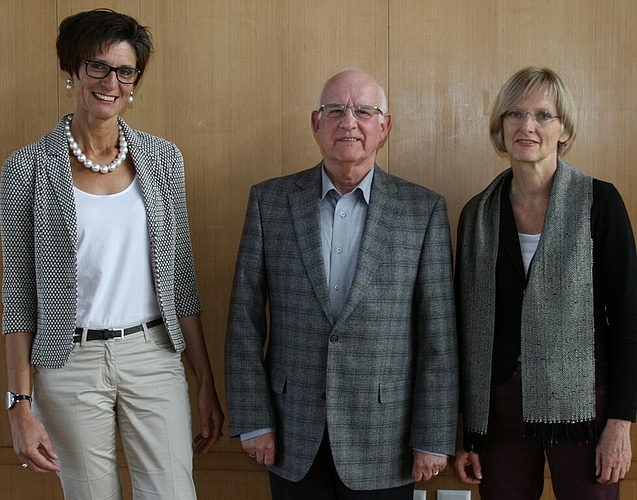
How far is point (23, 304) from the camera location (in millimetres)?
1822

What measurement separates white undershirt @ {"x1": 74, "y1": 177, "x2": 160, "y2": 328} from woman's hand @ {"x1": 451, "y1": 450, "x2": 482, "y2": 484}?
0.96m

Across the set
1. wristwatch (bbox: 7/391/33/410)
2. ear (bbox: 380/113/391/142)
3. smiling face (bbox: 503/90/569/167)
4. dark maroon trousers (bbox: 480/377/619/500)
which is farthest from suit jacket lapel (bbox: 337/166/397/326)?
wristwatch (bbox: 7/391/33/410)

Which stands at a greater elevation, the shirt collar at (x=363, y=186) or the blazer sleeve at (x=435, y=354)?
the shirt collar at (x=363, y=186)

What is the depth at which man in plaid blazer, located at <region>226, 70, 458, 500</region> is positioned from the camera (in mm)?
1831

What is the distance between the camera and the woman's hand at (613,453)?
1.77 metres

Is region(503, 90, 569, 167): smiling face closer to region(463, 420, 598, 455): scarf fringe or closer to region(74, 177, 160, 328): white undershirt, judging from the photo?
region(463, 420, 598, 455): scarf fringe

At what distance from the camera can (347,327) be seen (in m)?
1.82

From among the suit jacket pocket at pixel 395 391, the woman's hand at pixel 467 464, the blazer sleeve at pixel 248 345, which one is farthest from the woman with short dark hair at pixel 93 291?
the woman's hand at pixel 467 464

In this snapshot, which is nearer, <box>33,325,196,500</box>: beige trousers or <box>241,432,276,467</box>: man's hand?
<box>33,325,196,500</box>: beige trousers

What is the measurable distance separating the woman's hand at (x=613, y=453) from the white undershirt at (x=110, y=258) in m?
1.23

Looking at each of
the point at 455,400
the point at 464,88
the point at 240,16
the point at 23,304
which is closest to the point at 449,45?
the point at 464,88

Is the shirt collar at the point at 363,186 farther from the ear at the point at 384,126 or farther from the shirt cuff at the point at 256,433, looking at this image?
the shirt cuff at the point at 256,433

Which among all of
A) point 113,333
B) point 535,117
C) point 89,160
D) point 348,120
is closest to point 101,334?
point 113,333

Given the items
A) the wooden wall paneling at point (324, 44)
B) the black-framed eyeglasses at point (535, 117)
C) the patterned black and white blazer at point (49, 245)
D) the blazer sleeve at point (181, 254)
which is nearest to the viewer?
the patterned black and white blazer at point (49, 245)
